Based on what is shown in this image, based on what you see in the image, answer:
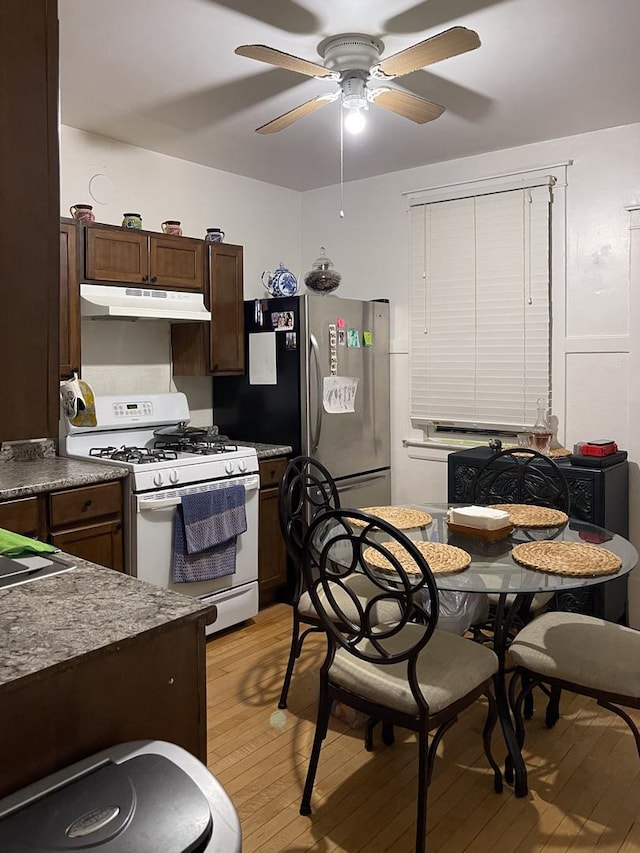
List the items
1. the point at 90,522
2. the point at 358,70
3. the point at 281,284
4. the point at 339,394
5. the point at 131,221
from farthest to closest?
the point at 281,284 → the point at 339,394 → the point at 131,221 → the point at 90,522 → the point at 358,70

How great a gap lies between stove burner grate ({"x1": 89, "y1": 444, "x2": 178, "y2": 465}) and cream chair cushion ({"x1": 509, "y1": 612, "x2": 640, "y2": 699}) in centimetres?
190

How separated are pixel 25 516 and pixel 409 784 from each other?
1.80 meters

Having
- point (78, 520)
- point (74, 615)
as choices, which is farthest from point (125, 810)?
point (78, 520)

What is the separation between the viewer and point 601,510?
3266 mm

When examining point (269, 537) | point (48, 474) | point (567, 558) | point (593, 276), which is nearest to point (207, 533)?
point (269, 537)

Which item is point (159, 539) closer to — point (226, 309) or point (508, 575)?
point (226, 309)

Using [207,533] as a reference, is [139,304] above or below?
above

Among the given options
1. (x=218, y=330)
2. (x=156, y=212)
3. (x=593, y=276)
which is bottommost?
(x=218, y=330)

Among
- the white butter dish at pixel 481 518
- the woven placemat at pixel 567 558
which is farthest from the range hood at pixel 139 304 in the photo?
the woven placemat at pixel 567 558

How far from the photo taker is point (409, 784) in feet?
7.59

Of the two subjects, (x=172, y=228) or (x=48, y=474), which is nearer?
(x=48, y=474)

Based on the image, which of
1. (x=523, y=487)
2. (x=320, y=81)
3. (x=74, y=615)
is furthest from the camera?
(x=523, y=487)

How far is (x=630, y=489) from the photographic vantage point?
360cm

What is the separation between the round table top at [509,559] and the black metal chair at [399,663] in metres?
0.17
